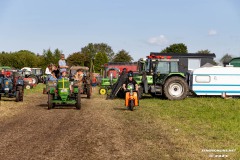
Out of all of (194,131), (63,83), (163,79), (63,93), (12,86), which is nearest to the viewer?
(194,131)

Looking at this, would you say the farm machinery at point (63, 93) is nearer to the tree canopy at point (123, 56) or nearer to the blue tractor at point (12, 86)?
the blue tractor at point (12, 86)

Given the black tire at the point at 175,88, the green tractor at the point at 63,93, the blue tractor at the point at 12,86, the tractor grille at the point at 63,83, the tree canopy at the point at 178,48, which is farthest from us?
the tree canopy at the point at 178,48

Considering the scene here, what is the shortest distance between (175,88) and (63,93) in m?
7.74

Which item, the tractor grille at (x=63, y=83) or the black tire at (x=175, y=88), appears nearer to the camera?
the tractor grille at (x=63, y=83)

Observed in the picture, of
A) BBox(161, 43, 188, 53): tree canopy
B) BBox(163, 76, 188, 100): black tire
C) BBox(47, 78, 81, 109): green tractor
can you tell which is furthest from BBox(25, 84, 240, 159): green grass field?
BBox(161, 43, 188, 53): tree canopy

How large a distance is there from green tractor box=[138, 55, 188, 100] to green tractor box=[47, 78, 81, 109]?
6.22 metres

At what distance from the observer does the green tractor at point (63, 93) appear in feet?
50.6

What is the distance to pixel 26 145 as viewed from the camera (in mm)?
7820

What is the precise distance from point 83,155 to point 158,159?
4.41ft

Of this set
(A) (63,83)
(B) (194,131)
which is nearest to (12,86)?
(A) (63,83)

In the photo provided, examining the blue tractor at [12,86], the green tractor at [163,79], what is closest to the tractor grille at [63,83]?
the blue tractor at [12,86]

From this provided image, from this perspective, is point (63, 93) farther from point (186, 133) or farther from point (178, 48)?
→ point (178, 48)

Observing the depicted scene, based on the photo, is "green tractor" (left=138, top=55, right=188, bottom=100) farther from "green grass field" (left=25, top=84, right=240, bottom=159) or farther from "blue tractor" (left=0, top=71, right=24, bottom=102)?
"green grass field" (left=25, top=84, right=240, bottom=159)

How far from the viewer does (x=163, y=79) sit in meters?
21.4
